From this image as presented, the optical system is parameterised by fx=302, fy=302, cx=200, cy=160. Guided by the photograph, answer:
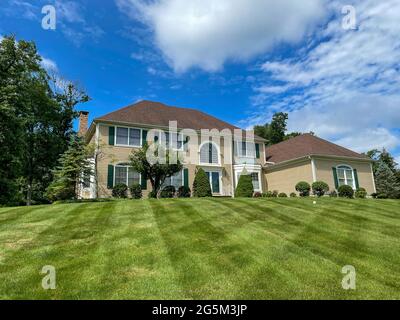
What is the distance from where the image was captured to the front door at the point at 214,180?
2516 centimetres

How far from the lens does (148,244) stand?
6730 millimetres

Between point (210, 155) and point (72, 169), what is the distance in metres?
11.1

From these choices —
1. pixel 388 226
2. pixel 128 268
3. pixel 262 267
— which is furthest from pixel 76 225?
pixel 388 226

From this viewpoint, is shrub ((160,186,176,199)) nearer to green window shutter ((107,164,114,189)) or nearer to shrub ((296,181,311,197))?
green window shutter ((107,164,114,189))

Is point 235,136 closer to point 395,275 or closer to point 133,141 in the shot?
point 133,141

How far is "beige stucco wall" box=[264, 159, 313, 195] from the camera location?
80.6 feet

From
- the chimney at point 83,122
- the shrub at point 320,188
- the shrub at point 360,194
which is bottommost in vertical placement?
the shrub at point 360,194

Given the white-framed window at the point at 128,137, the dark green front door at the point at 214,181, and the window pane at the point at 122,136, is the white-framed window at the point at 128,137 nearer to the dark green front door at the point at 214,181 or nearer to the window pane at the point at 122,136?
the window pane at the point at 122,136

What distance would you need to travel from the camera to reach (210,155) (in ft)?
83.8

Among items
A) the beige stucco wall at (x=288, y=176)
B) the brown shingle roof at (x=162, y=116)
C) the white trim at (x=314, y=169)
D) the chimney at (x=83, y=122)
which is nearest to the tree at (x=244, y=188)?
the beige stucco wall at (x=288, y=176)

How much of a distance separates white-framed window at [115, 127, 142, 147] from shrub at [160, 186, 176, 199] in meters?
4.00

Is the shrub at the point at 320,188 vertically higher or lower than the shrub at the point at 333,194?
higher

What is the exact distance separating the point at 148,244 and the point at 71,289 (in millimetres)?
2250

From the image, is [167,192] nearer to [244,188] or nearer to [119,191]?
[119,191]
